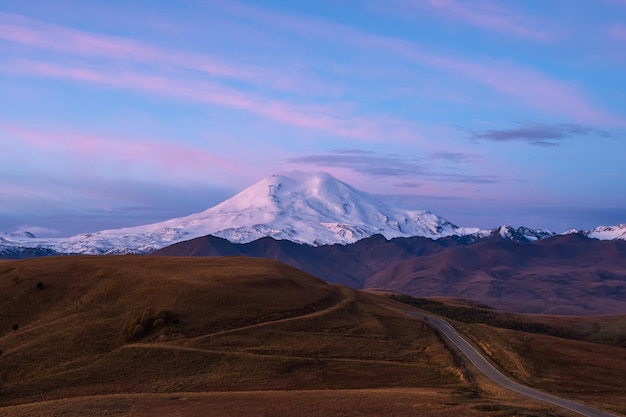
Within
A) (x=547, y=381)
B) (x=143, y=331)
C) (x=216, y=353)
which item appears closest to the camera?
(x=547, y=381)

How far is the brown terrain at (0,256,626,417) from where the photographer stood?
44531mm

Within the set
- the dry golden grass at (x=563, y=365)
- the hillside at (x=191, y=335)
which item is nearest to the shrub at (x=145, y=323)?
the hillside at (x=191, y=335)

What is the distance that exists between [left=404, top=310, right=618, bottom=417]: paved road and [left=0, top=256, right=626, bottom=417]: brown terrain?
1.51 metres

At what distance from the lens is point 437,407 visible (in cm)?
4134

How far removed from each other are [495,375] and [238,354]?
2090 centimetres

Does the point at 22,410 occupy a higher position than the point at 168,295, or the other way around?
the point at 168,295

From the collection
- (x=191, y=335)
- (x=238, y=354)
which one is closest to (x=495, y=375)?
(x=238, y=354)

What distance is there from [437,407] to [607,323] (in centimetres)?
11143

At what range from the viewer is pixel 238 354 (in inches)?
2333

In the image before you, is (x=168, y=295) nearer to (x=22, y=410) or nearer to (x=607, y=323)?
(x=22, y=410)

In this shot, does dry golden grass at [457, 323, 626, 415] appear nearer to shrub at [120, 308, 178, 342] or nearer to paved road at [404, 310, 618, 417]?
paved road at [404, 310, 618, 417]

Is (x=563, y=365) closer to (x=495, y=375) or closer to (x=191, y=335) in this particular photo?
(x=495, y=375)

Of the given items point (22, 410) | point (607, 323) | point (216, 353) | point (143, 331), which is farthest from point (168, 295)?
point (607, 323)

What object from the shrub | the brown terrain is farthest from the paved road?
the shrub
